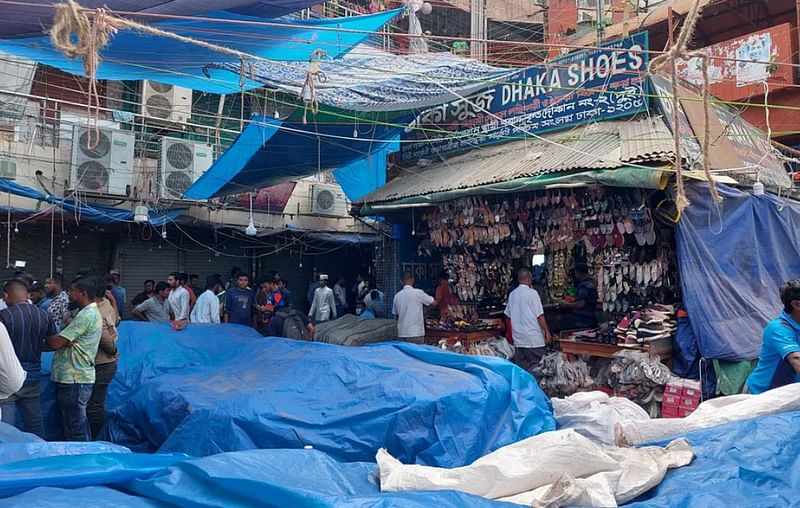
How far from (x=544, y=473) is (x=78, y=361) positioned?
165 inches

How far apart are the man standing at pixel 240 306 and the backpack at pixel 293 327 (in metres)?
1.23

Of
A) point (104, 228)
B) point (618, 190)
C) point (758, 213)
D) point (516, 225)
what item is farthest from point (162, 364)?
point (104, 228)

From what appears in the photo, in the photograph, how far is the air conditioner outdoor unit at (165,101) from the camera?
13141mm

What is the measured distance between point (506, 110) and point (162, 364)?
608 cm

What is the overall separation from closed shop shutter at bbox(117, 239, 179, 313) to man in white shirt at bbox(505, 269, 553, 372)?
944cm

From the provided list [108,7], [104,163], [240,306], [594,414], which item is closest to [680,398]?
[594,414]

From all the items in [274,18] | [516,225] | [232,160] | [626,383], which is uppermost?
[274,18]

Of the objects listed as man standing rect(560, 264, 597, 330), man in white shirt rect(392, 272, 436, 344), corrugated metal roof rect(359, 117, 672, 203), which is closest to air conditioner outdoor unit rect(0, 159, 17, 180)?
corrugated metal roof rect(359, 117, 672, 203)

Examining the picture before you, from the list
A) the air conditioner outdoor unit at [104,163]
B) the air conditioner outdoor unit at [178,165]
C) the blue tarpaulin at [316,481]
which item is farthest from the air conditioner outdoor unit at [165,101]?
the blue tarpaulin at [316,481]

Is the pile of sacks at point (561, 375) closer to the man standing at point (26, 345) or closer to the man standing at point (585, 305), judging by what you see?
the man standing at point (585, 305)

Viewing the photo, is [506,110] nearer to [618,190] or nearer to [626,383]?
[618,190]

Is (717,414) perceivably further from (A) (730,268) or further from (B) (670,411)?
(A) (730,268)

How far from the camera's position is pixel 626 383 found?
22.7 ft

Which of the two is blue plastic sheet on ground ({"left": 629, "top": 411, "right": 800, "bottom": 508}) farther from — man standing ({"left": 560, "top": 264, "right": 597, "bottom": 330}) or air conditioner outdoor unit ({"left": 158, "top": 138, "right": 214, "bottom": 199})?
air conditioner outdoor unit ({"left": 158, "top": 138, "right": 214, "bottom": 199})
